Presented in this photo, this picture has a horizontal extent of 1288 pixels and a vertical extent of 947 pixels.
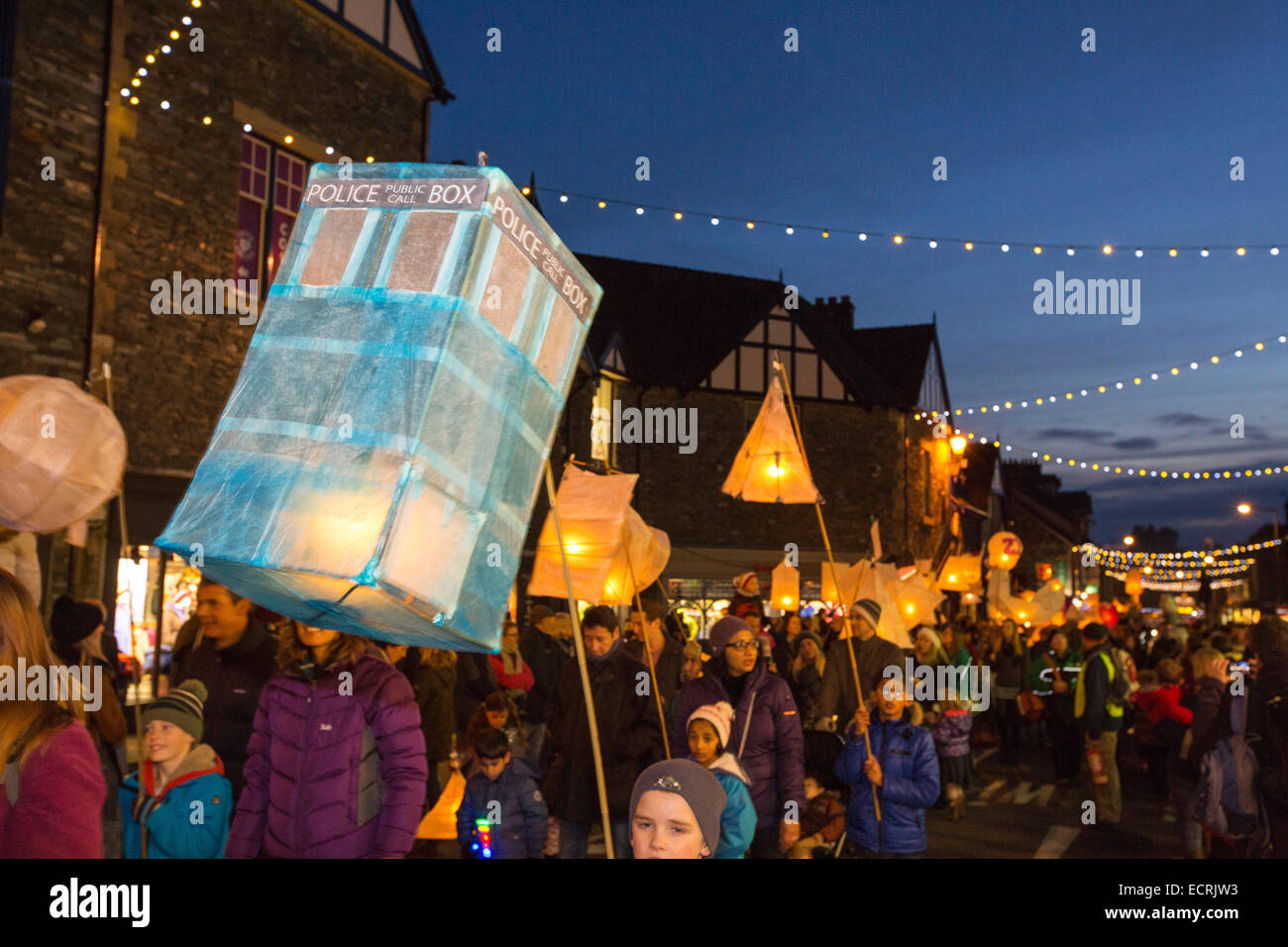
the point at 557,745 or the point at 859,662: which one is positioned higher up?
the point at 859,662

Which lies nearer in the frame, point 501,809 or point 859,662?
point 501,809

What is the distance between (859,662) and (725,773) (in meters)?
3.99

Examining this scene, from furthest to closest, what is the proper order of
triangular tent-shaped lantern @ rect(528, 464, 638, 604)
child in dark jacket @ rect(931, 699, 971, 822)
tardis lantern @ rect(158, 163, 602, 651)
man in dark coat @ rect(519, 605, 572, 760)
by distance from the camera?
1. child in dark jacket @ rect(931, 699, 971, 822)
2. triangular tent-shaped lantern @ rect(528, 464, 638, 604)
3. man in dark coat @ rect(519, 605, 572, 760)
4. tardis lantern @ rect(158, 163, 602, 651)

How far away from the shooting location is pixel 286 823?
13.3ft

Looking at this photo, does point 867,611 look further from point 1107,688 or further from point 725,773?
point 725,773

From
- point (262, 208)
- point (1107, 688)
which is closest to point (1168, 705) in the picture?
point (1107, 688)

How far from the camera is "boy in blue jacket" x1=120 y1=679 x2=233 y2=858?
418 cm

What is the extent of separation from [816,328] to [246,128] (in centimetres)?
1961

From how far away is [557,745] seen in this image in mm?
6262

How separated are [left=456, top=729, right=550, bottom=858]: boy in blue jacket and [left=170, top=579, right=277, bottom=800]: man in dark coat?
1160mm

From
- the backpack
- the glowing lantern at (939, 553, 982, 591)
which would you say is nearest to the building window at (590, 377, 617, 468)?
the glowing lantern at (939, 553, 982, 591)

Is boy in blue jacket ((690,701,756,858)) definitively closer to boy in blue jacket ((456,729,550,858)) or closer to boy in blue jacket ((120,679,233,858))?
boy in blue jacket ((456,729,550,858))
